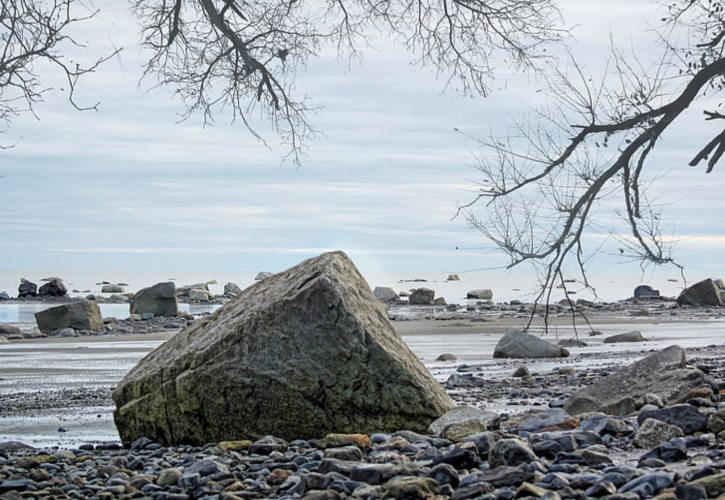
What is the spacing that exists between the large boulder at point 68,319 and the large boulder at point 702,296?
17.6 m

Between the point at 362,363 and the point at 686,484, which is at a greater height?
the point at 362,363

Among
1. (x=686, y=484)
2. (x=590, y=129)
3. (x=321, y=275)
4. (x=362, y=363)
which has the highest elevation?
(x=590, y=129)

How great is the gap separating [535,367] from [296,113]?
221 inches

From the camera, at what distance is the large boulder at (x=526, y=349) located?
522 inches

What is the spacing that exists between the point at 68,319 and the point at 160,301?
5426mm

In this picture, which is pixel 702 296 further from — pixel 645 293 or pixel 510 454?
pixel 510 454

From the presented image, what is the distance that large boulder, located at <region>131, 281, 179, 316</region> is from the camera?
85.9 ft

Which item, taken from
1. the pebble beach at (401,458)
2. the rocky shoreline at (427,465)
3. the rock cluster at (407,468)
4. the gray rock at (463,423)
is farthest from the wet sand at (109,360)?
the rock cluster at (407,468)

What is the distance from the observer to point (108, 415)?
867cm

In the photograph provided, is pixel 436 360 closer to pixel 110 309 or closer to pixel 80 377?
pixel 80 377

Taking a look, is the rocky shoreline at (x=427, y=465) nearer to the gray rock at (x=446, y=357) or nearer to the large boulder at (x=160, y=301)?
the gray rock at (x=446, y=357)

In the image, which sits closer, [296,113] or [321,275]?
[321,275]

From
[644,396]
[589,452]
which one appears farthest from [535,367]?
[589,452]

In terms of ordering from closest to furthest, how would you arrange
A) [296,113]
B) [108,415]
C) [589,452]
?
1. [589,452]
2. [108,415]
3. [296,113]
